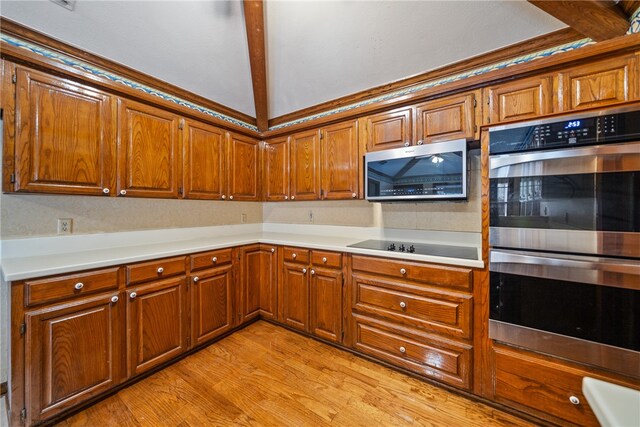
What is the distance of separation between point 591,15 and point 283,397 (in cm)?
313

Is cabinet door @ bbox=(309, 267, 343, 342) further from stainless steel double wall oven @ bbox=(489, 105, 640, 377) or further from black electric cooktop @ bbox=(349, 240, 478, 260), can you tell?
stainless steel double wall oven @ bbox=(489, 105, 640, 377)

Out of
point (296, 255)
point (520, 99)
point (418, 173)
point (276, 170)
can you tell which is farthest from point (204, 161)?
point (520, 99)

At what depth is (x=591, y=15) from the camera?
4.90 ft

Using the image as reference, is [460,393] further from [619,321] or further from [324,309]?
[324,309]

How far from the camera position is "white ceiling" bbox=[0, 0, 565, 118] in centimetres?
179

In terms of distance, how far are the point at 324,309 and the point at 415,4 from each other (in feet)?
8.61

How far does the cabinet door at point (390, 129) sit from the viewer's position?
7.02 ft

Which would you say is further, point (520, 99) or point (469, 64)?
point (469, 64)

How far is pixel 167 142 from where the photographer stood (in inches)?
89.1

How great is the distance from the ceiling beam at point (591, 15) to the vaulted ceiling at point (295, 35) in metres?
0.24

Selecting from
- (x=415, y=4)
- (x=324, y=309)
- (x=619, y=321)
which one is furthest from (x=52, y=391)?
(x=415, y=4)

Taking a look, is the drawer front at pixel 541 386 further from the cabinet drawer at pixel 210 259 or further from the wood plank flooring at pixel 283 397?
the cabinet drawer at pixel 210 259

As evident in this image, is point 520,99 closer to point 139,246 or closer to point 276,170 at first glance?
point 276,170

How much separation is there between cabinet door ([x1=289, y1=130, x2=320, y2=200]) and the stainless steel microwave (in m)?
0.62
